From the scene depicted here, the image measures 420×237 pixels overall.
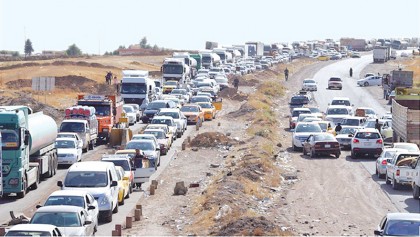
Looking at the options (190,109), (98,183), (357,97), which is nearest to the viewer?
(98,183)

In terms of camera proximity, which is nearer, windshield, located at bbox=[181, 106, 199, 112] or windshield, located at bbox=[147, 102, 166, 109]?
windshield, located at bbox=[147, 102, 166, 109]

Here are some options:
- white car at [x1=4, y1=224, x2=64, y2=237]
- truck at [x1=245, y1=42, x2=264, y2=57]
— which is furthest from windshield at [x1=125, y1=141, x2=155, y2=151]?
truck at [x1=245, y1=42, x2=264, y2=57]

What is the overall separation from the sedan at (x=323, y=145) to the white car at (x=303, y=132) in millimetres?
2239

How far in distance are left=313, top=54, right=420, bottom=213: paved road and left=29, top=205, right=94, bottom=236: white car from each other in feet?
40.2

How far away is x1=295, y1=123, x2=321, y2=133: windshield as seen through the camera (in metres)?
53.1

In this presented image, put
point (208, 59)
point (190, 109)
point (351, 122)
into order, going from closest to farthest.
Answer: point (351, 122), point (190, 109), point (208, 59)

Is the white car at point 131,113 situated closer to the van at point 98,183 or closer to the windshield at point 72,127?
the windshield at point 72,127

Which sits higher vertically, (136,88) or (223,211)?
(136,88)

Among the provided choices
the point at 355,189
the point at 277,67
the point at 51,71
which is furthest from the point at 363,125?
the point at 277,67

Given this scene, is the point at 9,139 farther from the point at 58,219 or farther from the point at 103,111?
the point at 103,111

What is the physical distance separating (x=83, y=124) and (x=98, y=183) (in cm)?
2031

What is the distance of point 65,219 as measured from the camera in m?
23.8

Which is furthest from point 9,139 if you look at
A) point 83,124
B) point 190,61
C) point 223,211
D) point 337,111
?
point 190,61

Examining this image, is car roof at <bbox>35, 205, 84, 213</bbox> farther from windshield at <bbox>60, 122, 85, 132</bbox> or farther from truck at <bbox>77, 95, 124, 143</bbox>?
truck at <bbox>77, 95, 124, 143</bbox>
